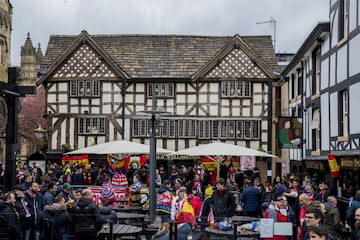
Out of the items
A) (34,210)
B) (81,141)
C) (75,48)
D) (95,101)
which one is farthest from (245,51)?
(34,210)

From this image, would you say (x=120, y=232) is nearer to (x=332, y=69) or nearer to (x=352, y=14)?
(x=352, y=14)

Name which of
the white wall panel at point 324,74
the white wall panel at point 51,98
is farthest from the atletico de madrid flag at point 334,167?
the white wall panel at point 51,98

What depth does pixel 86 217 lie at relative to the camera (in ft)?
37.9

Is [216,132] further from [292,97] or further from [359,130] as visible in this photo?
[359,130]

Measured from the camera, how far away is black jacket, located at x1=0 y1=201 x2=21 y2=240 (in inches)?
446

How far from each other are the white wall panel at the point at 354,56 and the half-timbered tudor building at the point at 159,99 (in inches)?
687

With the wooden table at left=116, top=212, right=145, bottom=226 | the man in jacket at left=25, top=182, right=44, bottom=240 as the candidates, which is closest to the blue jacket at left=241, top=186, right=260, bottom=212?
the wooden table at left=116, top=212, right=145, bottom=226

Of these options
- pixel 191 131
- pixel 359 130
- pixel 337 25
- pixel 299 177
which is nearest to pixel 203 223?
pixel 359 130

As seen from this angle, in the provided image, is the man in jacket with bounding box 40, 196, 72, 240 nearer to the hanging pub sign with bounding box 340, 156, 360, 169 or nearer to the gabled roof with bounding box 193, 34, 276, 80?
the hanging pub sign with bounding box 340, 156, 360, 169

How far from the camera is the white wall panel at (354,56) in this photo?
62.6 feet

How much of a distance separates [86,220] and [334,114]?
1343 centimetres

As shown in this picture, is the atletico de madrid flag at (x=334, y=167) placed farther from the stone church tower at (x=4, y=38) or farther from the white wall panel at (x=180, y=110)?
the white wall panel at (x=180, y=110)

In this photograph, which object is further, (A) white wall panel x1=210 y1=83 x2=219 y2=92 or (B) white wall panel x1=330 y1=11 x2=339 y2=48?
(A) white wall panel x1=210 y1=83 x2=219 y2=92

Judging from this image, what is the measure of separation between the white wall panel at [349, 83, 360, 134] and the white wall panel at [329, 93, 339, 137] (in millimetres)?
2077
